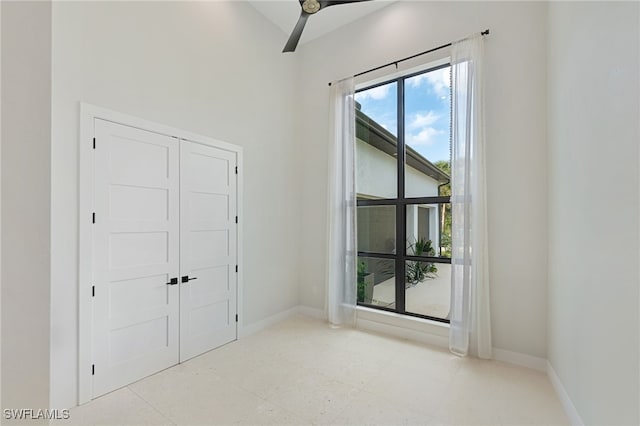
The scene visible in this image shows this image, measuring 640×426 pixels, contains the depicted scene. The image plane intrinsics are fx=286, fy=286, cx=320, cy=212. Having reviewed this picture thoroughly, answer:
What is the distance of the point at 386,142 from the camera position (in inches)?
152

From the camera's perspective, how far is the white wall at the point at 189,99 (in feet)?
7.09

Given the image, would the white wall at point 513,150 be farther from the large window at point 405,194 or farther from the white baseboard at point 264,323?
the white baseboard at point 264,323

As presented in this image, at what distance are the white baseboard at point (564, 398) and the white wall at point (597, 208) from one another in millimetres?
59

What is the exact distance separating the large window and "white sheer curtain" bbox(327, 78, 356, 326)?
0.69ft

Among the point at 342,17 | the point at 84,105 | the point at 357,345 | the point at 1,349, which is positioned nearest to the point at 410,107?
the point at 342,17

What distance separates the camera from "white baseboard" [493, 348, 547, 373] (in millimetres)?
2699

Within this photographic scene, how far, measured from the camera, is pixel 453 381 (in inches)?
99.2

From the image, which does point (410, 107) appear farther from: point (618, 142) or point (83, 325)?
point (83, 325)

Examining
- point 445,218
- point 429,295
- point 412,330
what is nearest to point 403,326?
point 412,330

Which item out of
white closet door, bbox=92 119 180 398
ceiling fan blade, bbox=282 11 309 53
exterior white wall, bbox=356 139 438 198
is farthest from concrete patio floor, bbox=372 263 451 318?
ceiling fan blade, bbox=282 11 309 53

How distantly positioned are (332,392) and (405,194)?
2.37 metres

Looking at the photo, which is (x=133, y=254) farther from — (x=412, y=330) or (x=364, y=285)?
(x=412, y=330)

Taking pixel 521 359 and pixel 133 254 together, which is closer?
pixel 133 254

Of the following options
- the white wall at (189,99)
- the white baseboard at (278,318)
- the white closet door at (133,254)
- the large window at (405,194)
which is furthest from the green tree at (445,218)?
the white closet door at (133,254)
